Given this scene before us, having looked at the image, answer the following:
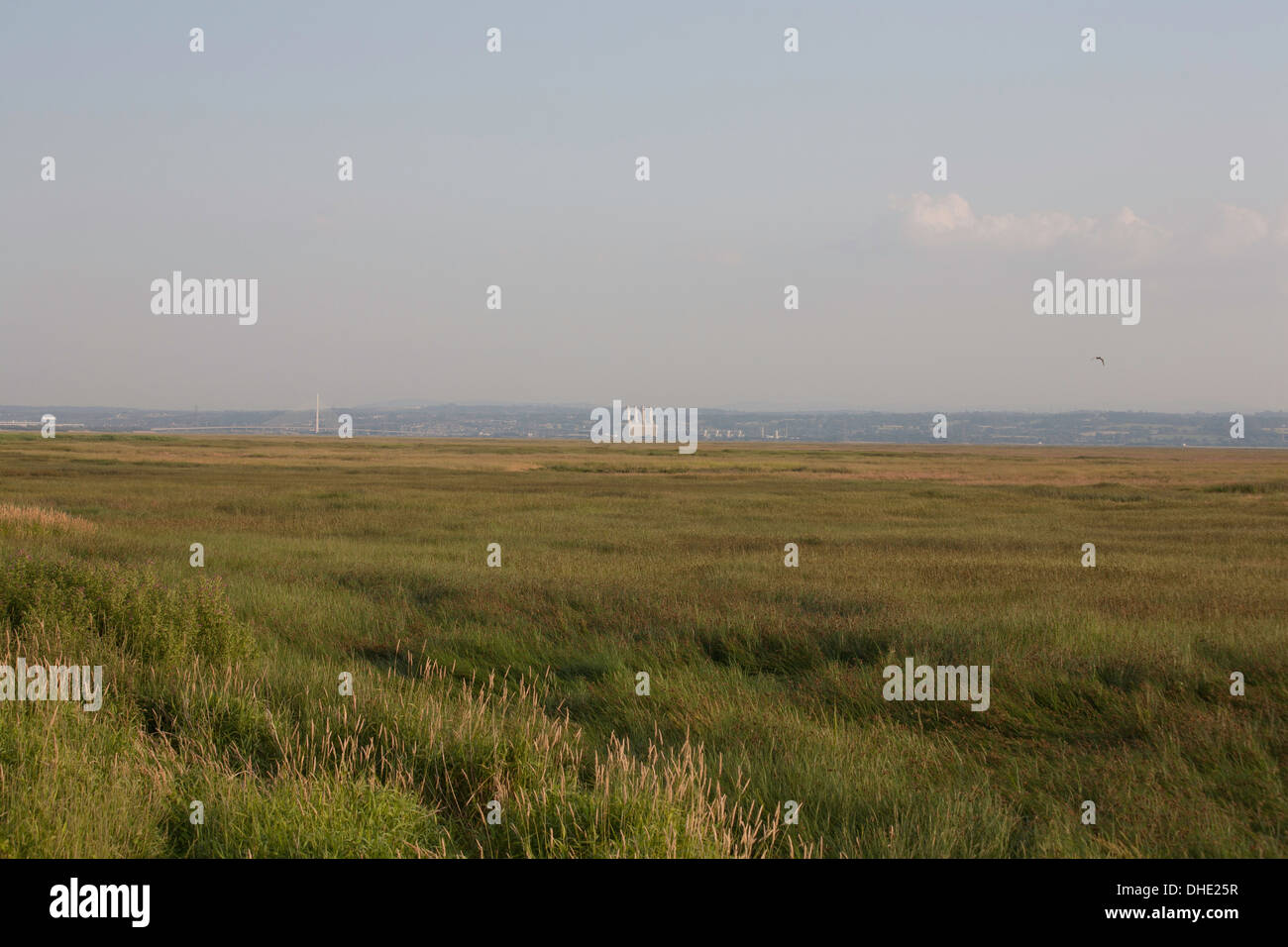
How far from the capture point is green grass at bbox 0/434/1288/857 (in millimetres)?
5375

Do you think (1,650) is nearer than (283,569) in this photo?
Yes

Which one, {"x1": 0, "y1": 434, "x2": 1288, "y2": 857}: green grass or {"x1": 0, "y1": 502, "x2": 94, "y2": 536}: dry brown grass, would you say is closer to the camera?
{"x1": 0, "y1": 434, "x2": 1288, "y2": 857}: green grass

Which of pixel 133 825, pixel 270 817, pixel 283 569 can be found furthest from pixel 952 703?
pixel 283 569

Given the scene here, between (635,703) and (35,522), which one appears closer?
(635,703)

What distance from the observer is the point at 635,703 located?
867 centimetres

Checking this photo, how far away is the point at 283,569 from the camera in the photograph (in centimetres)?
1691

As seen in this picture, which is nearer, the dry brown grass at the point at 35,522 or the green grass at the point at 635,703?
the green grass at the point at 635,703

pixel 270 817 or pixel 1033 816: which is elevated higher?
pixel 270 817

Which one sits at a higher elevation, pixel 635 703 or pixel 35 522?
pixel 35 522

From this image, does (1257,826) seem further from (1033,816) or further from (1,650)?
(1,650)

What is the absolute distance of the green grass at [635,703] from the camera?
5.38m
